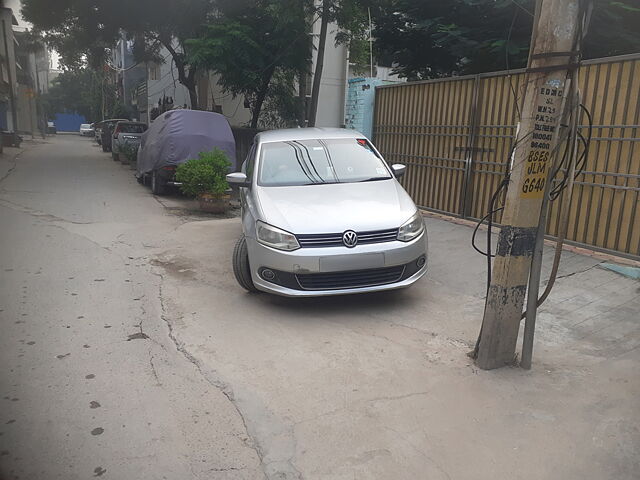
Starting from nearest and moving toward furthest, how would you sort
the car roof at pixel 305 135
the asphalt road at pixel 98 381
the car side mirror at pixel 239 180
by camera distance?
the asphalt road at pixel 98 381 → the car side mirror at pixel 239 180 → the car roof at pixel 305 135

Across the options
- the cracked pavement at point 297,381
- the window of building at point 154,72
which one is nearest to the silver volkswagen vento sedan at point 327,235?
the cracked pavement at point 297,381

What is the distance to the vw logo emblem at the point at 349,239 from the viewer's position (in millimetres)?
4762

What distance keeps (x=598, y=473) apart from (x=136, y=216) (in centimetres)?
895

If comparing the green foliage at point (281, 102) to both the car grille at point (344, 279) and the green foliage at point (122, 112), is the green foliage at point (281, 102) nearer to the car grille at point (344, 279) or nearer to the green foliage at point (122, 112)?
the car grille at point (344, 279)

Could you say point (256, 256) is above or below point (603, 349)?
above

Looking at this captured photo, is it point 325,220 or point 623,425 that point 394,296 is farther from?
point 623,425

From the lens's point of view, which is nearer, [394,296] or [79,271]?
[394,296]

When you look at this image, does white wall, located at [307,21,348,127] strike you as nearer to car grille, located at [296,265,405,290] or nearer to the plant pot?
the plant pot

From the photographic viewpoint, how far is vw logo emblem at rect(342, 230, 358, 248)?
4762 mm

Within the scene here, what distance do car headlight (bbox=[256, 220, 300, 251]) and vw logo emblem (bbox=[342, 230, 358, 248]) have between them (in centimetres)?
44

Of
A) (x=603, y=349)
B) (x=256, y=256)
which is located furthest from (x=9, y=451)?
(x=603, y=349)

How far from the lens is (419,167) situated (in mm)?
9883

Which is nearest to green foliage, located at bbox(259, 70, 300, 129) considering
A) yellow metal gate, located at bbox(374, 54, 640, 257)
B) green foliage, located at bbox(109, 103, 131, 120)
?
yellow metal gate, located at bbox(374, 54, 640, 257)

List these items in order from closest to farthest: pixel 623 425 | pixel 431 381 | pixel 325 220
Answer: pixel 623 425, pixel 431 381, pixel 325 220
